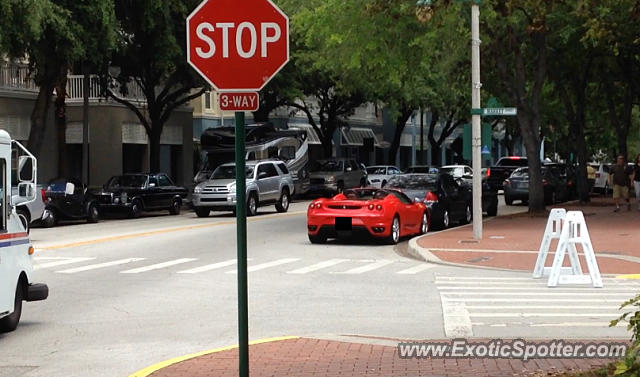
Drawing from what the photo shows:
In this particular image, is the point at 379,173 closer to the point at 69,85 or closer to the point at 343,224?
the point at 69,85

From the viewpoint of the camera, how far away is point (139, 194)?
3662cm

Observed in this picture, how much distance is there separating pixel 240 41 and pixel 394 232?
57.7 ft

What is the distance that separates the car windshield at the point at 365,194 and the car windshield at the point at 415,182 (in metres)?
4.03

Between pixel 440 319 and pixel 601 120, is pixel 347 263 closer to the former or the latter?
pixel 440 319

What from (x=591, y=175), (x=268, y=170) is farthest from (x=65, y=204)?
(x=591, y=175)

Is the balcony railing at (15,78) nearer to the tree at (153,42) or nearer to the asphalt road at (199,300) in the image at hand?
the tree at (153,42)

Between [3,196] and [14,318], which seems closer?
[3,196]

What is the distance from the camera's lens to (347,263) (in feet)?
65.8

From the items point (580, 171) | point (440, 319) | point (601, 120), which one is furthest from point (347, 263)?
point (601, 120)

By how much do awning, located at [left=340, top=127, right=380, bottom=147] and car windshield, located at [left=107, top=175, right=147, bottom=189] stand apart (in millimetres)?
35126

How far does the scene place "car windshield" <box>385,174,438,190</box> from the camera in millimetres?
28875

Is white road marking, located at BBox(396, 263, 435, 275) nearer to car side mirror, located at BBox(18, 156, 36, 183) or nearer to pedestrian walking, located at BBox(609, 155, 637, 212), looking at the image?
car side mirror, located at BBox(18, 156, 36, 183)

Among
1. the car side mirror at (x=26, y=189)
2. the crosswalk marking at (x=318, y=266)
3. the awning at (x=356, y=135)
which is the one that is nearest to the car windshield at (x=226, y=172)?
the crosswalk marking at (x=318, y=266)

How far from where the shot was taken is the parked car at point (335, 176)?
51719 millimetres
